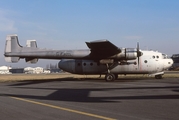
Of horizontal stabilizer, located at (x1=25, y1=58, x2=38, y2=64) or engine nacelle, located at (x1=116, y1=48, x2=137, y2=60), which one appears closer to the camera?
engine nacelle, located at (x1=116, y1=48, x2=137, y2=60)

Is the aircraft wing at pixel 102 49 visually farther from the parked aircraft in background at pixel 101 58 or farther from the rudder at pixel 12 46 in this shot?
the rudder at pixel 12 46

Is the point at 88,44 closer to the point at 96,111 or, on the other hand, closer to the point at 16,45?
the point at 16,45

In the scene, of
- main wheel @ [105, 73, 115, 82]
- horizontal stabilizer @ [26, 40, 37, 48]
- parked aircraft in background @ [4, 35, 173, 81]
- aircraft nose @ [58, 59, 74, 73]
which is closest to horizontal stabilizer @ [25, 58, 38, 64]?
parked aircraft in background @ [4, 35, 173, 81]

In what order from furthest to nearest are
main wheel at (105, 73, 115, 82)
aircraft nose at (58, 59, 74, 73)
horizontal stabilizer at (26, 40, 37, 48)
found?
1. horizontal stabilizer at (26, 40, 37, 48)
2. aircraft nose at (58, 59, 74, 73)
3. main wheel at (105, 73, 115, 82)

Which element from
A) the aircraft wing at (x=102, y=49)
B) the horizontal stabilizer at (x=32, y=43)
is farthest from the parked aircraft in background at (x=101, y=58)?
the horizontal stabilizer at (x=32, y=43)

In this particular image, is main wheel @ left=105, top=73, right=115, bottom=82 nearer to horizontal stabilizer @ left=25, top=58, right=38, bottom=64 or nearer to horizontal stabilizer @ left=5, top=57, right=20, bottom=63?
horizontal stabilizer @ left=25, top=58, right=38, bottom=64

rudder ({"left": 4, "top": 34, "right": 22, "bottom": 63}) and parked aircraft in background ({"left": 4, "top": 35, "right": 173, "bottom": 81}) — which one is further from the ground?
rudder ({"left": 4, "top": 34, "right": 22, "bottom": 63})

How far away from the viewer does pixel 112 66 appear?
29.6m

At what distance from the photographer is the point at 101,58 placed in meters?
28.5

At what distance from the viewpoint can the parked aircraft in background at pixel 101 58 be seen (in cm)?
2778

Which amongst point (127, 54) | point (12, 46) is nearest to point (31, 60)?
point (12, 46)

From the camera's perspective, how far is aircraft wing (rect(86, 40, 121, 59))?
25112mm

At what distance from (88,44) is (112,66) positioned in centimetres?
548

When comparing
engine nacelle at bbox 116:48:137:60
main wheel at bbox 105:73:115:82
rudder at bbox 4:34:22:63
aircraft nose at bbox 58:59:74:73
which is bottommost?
main wheel at bbox 105:73:115:82
